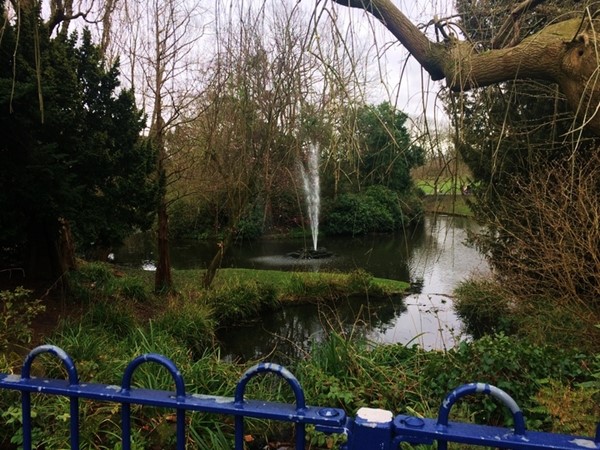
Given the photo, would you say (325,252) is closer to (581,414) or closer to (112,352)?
(112,352)

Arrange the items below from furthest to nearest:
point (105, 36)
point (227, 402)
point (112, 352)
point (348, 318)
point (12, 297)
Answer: point (348, 318) → point (105, 36) → point (112, 352) → point (12, 297) → point (227, 402)

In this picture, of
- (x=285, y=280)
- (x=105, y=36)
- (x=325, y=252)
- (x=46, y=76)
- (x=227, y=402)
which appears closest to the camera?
(x=227, y=402)

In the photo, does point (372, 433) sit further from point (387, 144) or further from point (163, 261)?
point (163, 261)

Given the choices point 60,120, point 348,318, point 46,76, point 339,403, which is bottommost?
point 348,318

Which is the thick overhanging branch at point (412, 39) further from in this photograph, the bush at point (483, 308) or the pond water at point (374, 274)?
the bush at point (483, 308)

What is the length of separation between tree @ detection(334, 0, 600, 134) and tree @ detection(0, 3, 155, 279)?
13.9 feet

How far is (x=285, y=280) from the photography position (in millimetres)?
12125

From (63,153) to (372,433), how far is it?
653cm

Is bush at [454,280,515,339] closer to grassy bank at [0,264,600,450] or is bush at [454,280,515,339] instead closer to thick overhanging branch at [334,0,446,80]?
grassy bank at [0,264,600,450]

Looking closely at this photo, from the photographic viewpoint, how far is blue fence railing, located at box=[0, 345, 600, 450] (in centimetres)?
112

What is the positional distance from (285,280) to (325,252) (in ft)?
22.7

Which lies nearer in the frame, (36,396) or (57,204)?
(36,396)

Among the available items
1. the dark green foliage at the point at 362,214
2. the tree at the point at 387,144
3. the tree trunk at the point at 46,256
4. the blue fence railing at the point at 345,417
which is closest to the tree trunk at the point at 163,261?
the tree trunk at the point at 46,256

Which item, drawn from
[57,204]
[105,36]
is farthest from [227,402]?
[105,36]
